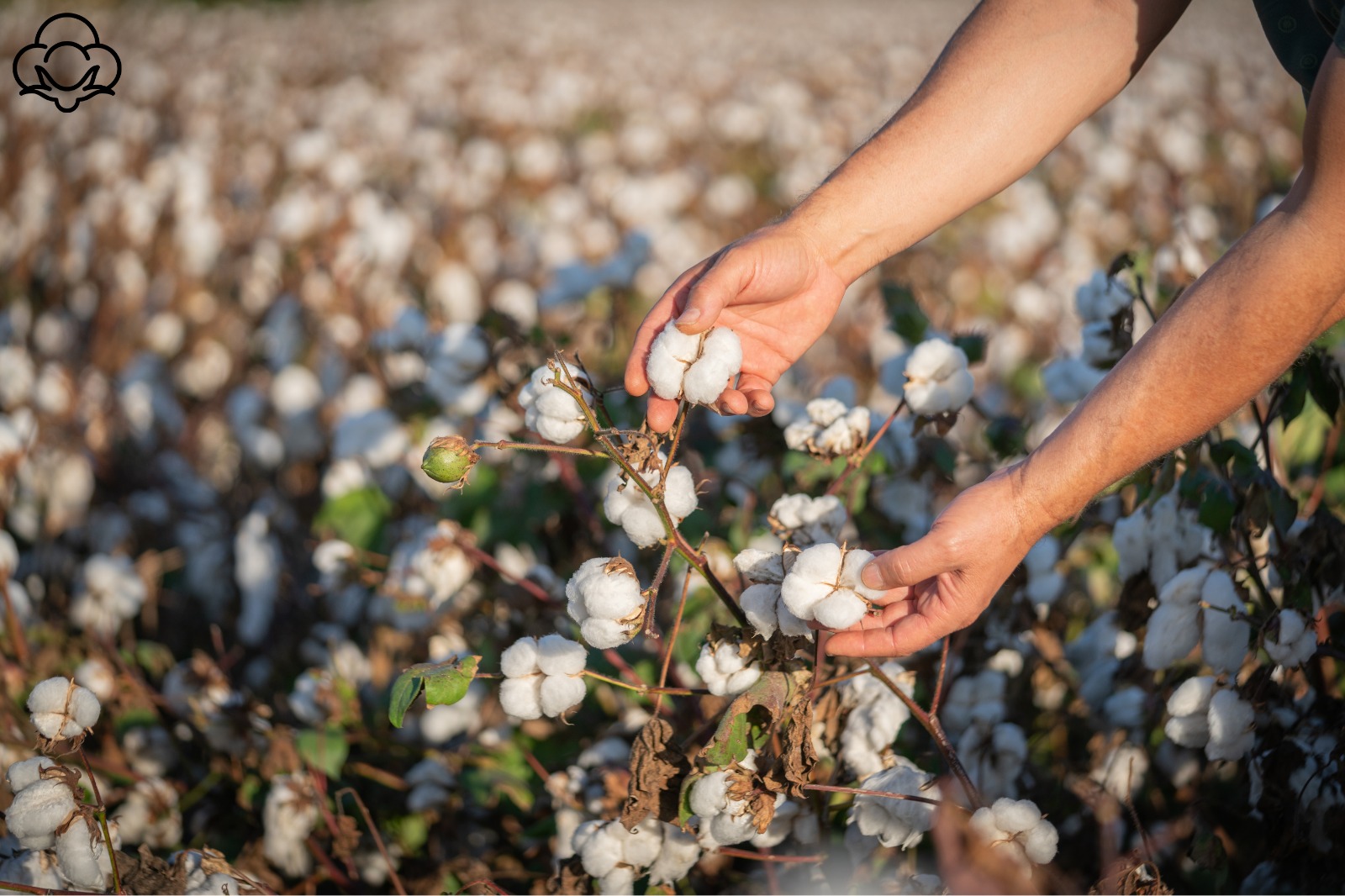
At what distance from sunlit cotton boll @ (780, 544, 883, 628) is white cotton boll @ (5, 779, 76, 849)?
2.43 feet

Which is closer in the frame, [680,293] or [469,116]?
[680,293]

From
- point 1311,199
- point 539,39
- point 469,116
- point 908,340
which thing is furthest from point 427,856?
point 539,39

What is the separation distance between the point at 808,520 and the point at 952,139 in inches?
18.9

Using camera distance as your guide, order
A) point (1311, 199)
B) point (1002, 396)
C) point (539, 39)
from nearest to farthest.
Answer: point (1311, 199) → point (1002, 396) → point (539, 39)

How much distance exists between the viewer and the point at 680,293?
1.10 metres

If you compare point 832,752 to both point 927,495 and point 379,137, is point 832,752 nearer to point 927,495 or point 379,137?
point 927,495

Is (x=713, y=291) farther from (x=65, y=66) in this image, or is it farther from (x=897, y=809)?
(x=65, y=66)

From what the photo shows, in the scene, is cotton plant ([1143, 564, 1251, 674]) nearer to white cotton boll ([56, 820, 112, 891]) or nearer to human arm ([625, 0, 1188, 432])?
human arm ([625, 0, 1188, 432])

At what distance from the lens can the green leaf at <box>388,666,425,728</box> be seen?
0.96m

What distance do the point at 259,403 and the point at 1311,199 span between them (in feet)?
7.68

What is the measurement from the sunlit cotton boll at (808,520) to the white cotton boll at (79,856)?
78 cm

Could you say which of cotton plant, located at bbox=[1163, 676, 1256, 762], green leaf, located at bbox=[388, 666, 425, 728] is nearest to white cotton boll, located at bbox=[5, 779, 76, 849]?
green leaf, located at bbox=[388, 666, 425, 728]

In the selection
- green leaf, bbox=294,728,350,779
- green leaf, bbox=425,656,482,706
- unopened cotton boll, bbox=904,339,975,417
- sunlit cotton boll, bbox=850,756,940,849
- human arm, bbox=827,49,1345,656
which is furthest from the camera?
green leaf, bbox=294,728,350,779

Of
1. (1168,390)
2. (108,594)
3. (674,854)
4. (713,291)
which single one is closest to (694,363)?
(713,291)
